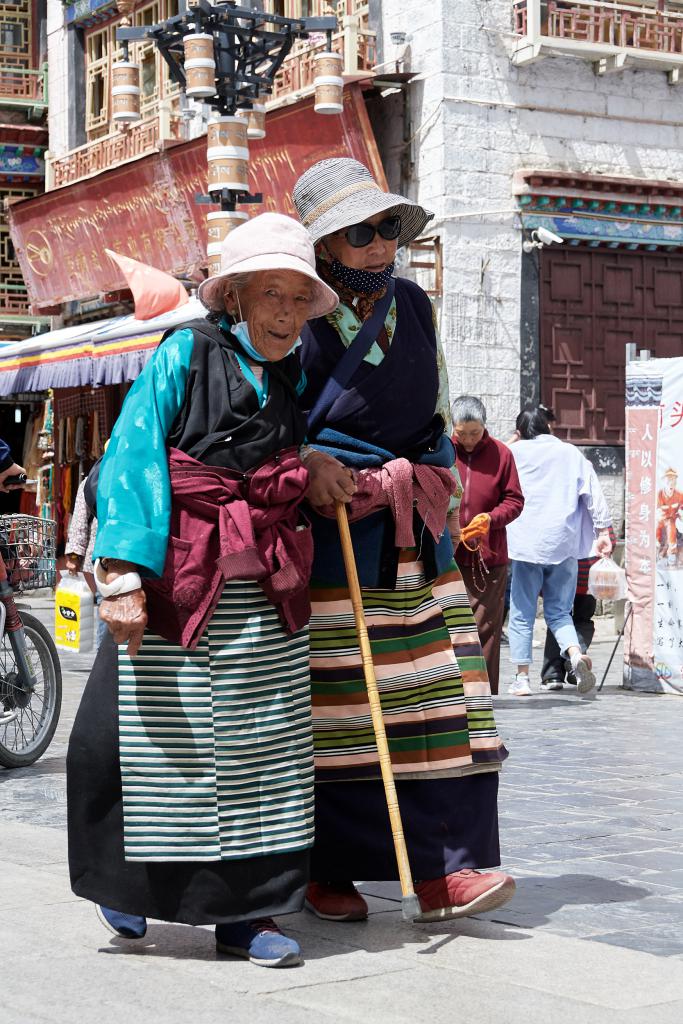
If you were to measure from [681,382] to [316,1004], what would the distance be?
7.13 meters

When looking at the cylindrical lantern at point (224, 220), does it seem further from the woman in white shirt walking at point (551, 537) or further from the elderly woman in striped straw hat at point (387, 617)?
the elderly woman in striped straw hat at point (387, 617)

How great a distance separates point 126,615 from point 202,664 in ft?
0.76

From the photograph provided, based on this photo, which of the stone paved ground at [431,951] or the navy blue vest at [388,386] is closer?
the stone paved ground at [431,951]

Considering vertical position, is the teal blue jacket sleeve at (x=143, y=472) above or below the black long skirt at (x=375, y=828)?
above

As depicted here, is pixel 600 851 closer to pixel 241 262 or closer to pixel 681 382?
pixel 241 262

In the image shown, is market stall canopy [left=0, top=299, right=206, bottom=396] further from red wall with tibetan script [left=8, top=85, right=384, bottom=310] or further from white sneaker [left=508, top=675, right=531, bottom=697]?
white sneaker [left=508, top=675, right=531, bottom=697]

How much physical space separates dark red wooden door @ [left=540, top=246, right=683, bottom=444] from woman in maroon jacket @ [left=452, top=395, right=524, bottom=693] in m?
8.03

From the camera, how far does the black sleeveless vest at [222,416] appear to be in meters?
4.27

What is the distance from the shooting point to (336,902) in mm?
4613

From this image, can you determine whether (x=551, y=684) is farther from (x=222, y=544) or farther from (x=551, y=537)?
(x=222, y=544)

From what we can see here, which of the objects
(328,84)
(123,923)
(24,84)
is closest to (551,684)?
(328,84)

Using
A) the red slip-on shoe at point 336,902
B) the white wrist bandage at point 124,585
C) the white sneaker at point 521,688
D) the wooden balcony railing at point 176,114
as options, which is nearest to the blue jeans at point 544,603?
the white sneaker at point 521,688

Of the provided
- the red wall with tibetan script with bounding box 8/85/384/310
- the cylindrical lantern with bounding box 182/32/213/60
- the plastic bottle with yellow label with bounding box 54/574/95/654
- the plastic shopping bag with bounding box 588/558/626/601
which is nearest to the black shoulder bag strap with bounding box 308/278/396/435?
the plastic bottle with yellow label with bounding box 54/574/95/654

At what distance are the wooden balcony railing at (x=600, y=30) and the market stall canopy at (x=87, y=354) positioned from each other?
4346mm
